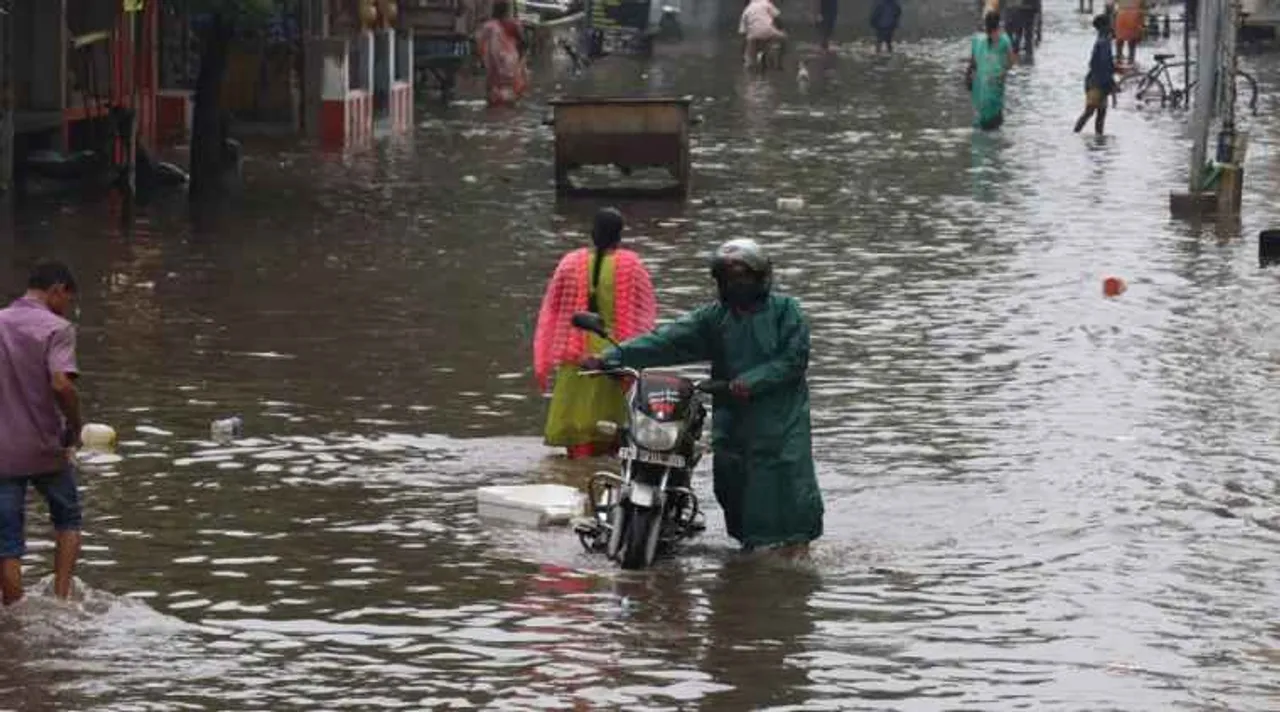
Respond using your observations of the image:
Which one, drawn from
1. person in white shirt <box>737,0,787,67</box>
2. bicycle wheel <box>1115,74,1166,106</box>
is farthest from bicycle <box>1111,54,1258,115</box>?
person in white shirt <box>737,0,787,67</box>

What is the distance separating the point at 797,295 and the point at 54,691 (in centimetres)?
1280

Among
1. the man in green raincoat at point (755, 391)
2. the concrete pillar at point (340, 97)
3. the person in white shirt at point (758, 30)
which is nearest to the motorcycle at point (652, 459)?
the man in green raincoat at point (755, 391)

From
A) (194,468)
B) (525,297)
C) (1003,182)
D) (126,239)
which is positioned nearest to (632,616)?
(194,468)

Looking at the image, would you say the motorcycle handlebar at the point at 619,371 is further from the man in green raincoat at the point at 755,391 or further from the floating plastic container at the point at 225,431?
the floating plastic container at the point at 225,431

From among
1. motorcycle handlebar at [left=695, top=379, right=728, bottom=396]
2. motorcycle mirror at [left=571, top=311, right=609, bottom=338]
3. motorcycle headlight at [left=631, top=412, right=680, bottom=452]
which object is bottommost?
motorcycle headlight at [left=631, top=412, right=680, bottom=452]

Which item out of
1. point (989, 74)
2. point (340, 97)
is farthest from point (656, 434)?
point (989, 74)

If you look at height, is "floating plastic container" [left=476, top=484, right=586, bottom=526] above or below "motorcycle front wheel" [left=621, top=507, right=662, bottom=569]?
below

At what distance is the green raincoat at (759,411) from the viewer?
13547mm

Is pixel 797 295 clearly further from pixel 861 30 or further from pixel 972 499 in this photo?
pixel 861 30

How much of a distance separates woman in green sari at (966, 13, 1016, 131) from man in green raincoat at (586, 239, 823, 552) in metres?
25.6

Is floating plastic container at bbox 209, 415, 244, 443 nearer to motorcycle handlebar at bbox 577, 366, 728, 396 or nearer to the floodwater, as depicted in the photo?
the floodwater

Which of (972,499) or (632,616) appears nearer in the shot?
(632,616)

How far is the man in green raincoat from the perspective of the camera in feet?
44.4

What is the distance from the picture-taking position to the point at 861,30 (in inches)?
2798
